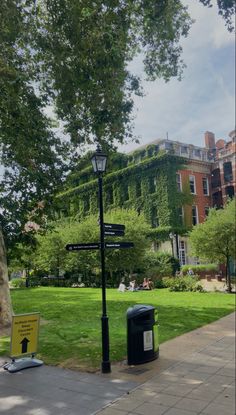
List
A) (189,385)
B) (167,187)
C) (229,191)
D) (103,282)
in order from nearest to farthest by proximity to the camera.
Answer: (189,385) → (103,282) → (167,187) → (229,191)

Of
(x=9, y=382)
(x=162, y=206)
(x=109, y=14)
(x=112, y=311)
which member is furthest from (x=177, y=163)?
(x=9, y=382)

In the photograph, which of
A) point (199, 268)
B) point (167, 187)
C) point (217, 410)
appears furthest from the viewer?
point (167, 187)

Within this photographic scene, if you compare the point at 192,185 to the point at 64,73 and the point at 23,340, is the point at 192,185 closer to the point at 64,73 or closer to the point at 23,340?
the point at 64,73

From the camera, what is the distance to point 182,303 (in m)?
17.7

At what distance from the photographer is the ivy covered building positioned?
4062 centimetres

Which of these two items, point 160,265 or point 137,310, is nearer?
point 137,310

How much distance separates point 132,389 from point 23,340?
8.35 ft

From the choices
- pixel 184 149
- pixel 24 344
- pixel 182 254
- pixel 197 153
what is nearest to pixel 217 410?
pixel 24 344

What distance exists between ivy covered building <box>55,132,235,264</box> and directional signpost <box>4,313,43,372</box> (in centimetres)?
3169

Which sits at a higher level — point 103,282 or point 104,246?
point 104,246

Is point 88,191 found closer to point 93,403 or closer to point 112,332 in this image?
point 112,332

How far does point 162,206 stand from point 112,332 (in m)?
31.1

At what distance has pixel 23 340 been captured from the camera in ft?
24.7

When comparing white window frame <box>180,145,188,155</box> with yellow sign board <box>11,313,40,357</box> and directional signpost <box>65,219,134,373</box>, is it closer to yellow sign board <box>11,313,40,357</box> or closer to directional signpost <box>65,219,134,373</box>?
directional signpost <box>65,219,134,373</box>
